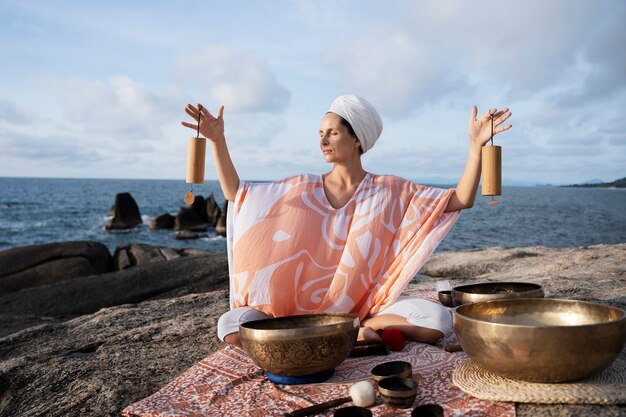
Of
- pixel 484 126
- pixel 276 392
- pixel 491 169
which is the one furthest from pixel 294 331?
pixel 484 126

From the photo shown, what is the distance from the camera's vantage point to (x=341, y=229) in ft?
13.3

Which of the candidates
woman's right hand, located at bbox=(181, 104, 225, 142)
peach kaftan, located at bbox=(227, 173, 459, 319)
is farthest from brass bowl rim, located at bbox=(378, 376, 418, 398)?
woman's right hand, located at bbox=(181, 104, 225, 142)

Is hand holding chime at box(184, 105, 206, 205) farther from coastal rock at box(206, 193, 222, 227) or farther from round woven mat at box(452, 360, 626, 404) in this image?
coastal rock at box(206, 193, 222, 227)

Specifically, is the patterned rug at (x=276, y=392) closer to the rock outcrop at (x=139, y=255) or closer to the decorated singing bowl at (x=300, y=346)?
the decorated singing bowl at (x=300, y=346)

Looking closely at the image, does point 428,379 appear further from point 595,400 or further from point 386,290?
point 386,290

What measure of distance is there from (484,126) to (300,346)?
220 cm

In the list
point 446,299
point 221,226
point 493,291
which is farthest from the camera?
point 221,226

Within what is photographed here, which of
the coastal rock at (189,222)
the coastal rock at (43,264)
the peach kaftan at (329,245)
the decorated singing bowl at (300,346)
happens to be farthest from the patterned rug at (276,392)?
the coastal rock at (189,222)

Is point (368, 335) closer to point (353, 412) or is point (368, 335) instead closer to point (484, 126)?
point (353, 412)

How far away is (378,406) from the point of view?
259 cm

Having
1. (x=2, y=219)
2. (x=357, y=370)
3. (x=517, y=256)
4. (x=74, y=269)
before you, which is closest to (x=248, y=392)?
(x=357, y=370)

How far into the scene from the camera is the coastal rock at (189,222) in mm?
31050

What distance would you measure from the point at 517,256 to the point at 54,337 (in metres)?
6.87

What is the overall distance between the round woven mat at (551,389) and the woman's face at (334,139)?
1.99 meters
